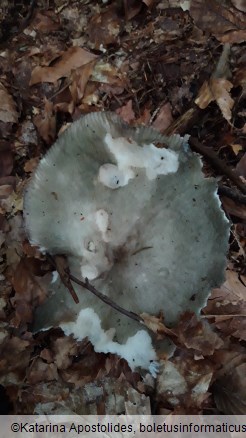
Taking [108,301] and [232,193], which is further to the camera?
[232,193]

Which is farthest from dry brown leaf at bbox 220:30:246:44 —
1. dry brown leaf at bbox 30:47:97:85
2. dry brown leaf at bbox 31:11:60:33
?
dry brown leaf at bbox 31:11:60:33

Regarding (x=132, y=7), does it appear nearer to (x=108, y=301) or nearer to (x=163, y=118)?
(x=163, y=118)

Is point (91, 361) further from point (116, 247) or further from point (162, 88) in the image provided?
point (162, 88)

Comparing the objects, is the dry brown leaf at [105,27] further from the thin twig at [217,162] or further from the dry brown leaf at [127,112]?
Answer: the thin twig at [217,162]

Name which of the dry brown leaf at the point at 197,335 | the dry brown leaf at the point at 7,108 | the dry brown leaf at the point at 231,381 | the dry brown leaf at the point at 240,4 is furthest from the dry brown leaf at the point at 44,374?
the dry brown leaf at the point at 240,4

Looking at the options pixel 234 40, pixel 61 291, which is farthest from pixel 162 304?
pixel 234 40

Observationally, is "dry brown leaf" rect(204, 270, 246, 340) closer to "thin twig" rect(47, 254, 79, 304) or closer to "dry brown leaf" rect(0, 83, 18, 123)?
"thin twig" rect(47, 254, 79, 304)

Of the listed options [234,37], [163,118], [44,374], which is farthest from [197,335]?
[234,37]
